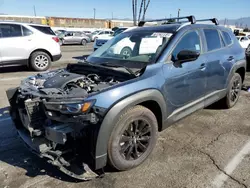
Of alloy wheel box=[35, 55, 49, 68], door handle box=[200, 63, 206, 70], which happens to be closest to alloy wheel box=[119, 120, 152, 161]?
door handle box=[200, 63, 206, 70]

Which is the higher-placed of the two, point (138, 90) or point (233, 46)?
point (233, 46)

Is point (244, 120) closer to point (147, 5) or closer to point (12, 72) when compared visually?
point (12, 72)

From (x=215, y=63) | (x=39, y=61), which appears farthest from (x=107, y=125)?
(x=39, y=61)

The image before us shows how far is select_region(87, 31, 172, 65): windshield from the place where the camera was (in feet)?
11.8

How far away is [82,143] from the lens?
269 cm

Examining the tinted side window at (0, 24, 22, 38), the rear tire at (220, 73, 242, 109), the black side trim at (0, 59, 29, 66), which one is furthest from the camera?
the black side trim at (0, 59, 29, 66)

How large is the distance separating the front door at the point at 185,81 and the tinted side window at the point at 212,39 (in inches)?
11.1

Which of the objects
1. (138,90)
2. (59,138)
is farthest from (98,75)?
(59,138)

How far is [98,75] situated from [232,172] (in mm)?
2073

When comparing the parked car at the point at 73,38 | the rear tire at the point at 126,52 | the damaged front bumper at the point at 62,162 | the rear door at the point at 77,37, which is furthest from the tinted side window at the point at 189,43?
the rear door at the point at 77,37

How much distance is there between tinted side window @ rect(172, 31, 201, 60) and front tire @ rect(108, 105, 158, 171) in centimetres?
102

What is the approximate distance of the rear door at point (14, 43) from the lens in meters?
8.40

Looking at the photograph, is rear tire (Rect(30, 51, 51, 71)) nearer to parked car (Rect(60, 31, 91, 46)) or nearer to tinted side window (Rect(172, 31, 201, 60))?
tinted side window (Rect(172, 31, 201, 60))

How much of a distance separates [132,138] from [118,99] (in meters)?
0.59
